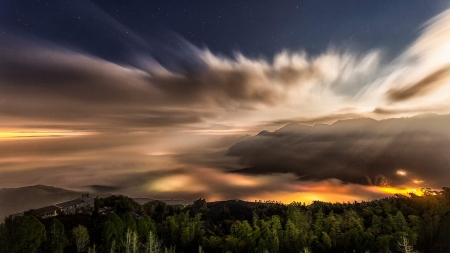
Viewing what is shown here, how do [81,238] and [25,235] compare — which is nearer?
[25,235]

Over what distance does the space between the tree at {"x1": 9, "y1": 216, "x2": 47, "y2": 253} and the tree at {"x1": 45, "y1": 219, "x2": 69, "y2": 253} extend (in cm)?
239

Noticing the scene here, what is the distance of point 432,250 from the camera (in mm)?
Result: 70812

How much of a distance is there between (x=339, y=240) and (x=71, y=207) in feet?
365

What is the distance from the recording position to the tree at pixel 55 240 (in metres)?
50.9

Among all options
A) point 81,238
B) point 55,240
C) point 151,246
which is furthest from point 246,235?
point 55,240

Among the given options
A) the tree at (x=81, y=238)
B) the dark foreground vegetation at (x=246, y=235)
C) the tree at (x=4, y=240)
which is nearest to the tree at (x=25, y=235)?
the dark foreground vegetation at (x=246, y=235)

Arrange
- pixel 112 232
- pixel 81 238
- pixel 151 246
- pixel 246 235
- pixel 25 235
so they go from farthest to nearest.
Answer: pixel 246 235, pixel 112 232, pixel 81 238, pixel 25 235, pixel 151 246

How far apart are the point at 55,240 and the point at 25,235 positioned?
5.18 metres

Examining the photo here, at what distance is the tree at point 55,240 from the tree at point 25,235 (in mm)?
2394

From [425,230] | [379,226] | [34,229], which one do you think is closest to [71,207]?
[34,229]

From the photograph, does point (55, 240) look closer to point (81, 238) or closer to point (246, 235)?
point (81, 238)

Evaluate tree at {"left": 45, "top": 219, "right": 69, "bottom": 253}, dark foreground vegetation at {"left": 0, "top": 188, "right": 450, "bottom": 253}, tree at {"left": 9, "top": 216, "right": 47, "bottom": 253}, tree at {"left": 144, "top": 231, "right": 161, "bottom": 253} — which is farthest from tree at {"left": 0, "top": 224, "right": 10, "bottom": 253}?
tree at {"left": 144, "top": 231, "right": 161, "bottom": 253}

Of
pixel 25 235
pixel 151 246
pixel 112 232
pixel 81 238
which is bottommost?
pixel 81 238

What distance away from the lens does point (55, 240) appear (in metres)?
51.7
